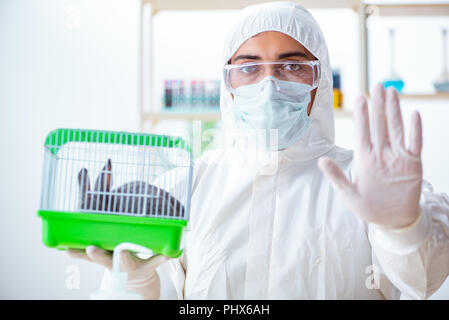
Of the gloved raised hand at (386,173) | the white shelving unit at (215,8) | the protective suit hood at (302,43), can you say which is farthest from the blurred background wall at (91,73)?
the gloved raised hand at (386,173)

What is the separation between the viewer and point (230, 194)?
1.16 m

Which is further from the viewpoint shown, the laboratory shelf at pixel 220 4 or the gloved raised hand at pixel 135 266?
the laboratory shelf at pixel 220 4

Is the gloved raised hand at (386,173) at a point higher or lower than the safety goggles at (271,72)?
lower

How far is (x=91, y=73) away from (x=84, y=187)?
219 centimetres

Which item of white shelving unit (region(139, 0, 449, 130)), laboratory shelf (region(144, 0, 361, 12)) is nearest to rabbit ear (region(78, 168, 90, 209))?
white shelving unit (region(139, 0, 449, 130))

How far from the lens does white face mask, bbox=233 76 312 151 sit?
3.76 ft

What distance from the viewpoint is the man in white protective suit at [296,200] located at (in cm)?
80

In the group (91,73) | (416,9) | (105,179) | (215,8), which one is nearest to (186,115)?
(215,8)

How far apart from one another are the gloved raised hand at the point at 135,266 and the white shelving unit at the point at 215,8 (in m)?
1.44

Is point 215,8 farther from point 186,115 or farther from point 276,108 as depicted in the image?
point 276,108

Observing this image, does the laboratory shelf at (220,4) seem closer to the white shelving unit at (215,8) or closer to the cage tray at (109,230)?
the white shelving unit at (215,8)

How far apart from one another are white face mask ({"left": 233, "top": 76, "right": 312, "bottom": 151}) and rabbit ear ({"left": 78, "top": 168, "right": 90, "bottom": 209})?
0.52 meters
